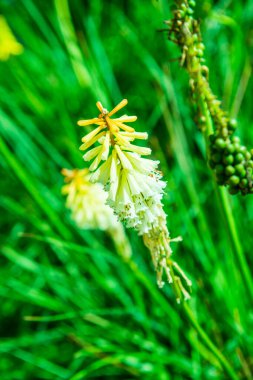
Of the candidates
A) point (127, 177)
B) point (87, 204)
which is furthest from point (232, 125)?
point (87, 204)

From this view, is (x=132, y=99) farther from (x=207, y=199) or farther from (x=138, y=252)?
(x=138, y=252)

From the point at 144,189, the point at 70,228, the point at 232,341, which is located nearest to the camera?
the point at 144,189

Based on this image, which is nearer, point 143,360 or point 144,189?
point 144,189

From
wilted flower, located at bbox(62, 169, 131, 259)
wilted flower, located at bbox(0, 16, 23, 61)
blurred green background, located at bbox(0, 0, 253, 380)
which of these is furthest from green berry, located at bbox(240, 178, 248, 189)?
wilted flower, located at bbox(0, 16, 23, 61)

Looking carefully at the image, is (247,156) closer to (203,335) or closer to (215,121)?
(215,121)

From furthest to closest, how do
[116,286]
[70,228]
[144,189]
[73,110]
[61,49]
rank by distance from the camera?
[61,49]
[73,110]
[70,228]
[116,286]
[144,189]

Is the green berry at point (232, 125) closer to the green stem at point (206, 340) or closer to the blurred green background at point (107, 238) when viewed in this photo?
the green stem at point (206, 340)

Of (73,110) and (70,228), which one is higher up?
(73,110)

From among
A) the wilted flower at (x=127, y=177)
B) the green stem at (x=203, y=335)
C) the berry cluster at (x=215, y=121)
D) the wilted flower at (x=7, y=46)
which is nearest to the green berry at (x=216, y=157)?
the berry cluster at (x=215, y=121)

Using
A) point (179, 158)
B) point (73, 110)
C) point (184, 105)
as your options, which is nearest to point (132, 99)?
point (73, 110)
